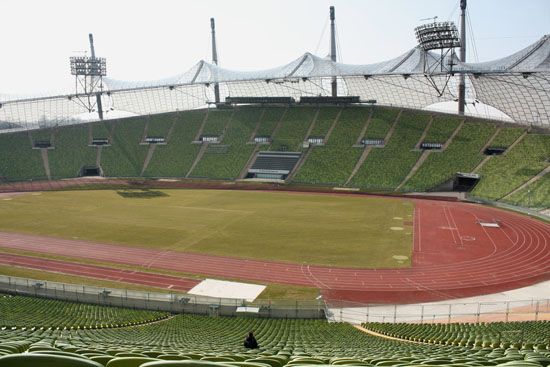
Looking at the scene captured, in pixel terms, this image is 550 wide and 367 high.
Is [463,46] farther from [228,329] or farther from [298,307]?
[228,329]

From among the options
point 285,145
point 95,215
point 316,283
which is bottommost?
point 316,283

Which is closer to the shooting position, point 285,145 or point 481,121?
point 481,121

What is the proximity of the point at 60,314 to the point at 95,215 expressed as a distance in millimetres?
31478

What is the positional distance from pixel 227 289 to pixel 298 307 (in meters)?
5.82

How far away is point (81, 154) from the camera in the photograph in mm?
86375

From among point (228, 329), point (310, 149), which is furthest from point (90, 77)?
point (228, 329)

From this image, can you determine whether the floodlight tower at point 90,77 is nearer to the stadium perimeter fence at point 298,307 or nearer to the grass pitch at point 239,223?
the grass pitch at point 239,223

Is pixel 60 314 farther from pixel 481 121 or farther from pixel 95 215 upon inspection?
pixel 481 121

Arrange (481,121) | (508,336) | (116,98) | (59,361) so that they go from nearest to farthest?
(59,361) < (508,336) < (481,121) < (116,98)

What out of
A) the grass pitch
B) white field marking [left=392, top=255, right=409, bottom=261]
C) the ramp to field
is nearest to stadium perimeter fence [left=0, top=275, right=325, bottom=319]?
the ramp to field

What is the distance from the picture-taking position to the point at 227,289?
95.5ft

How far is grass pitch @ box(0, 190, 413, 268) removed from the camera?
37.6 metres

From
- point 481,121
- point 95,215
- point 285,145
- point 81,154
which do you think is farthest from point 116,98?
point 481,121

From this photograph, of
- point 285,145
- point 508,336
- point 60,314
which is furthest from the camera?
point 285,145
